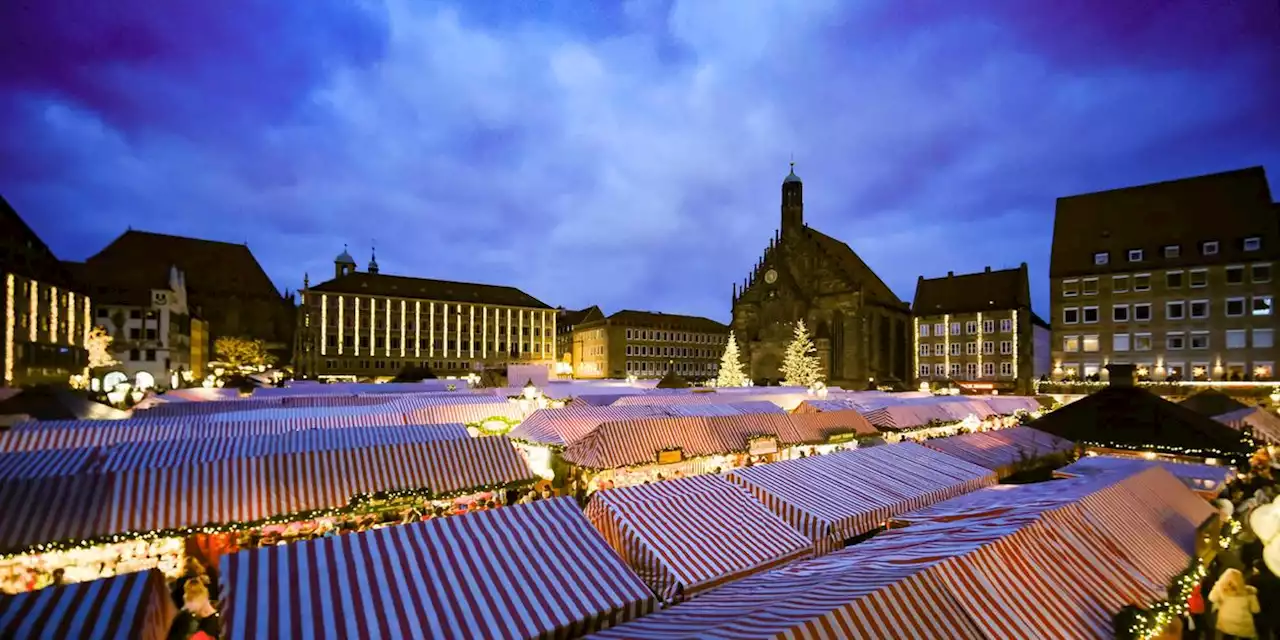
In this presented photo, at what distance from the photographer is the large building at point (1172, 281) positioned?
120 ft

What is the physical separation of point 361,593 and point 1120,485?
8.88 meters

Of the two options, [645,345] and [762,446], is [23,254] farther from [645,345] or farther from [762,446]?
[645,345]

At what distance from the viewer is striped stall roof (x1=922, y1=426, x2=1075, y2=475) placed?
10859 mm

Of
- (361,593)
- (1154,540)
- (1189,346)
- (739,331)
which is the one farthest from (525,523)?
(739,331)

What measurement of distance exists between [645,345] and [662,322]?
14.9ft

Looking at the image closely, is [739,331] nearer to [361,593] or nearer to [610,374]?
[610,374]

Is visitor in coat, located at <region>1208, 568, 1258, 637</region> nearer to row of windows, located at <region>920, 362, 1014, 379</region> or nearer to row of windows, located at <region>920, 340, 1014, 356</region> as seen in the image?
row of windows, located at <region>920, 362, 1014, 379</region>

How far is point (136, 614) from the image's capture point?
13.0 feet

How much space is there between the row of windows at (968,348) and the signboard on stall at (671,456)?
148 feet

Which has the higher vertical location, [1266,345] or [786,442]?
[1266,345]

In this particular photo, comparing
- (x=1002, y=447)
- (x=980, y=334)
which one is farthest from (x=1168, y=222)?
(x=1002, y=447)

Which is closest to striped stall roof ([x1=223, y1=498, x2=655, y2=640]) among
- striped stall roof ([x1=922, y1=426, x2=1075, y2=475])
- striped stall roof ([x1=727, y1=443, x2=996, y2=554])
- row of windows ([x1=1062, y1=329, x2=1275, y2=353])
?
striped stall roof ([x1=727, y1=443, x2=996, y2=554])

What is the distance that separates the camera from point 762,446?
46.1 ft

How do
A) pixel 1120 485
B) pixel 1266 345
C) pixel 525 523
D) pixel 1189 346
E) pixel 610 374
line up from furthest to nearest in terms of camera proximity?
pixel 610 374, pixel 1189 346, pixel 1266 345, pixel 1120 485, pixel 525 523
